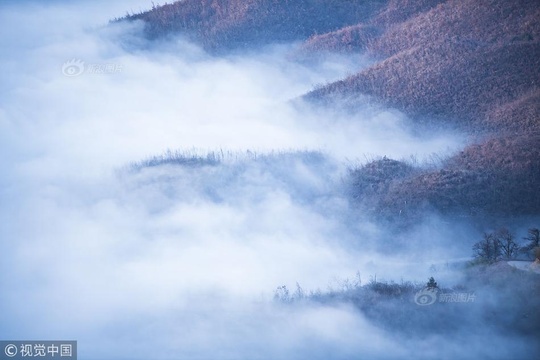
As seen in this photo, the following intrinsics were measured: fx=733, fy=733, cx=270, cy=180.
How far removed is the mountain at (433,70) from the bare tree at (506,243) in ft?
15.9

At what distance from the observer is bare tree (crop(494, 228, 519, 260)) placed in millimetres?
56747

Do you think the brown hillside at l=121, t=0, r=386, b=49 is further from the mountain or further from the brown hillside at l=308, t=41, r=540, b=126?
the brown hillside at l=308, t=41, r=540, b=126

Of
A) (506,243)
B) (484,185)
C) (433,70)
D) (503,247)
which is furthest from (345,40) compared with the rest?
(503,247)

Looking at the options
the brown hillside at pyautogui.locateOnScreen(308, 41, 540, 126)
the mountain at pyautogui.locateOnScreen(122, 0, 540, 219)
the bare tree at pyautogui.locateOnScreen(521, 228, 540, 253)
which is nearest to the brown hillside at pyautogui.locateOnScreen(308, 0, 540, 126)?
the brown hillside at pyautogui.locateOnScreen(308, 41, 540, 126)

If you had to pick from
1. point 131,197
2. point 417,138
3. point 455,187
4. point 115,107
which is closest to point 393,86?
point 417,138

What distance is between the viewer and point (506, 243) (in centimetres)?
6109

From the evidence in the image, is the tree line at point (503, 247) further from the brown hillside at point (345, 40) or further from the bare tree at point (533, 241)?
the brown hillside at point (345, 40)

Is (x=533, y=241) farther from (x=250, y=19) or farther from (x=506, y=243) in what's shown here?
(x=250, y=19)

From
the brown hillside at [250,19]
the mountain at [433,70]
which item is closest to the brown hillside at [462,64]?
the mountain at [433,70]

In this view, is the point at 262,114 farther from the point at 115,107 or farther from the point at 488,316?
the point at 488,316

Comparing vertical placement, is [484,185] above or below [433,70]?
below

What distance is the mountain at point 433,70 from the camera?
7100 cm

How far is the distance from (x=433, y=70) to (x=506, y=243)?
38133 mm

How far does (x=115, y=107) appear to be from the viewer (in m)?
154
